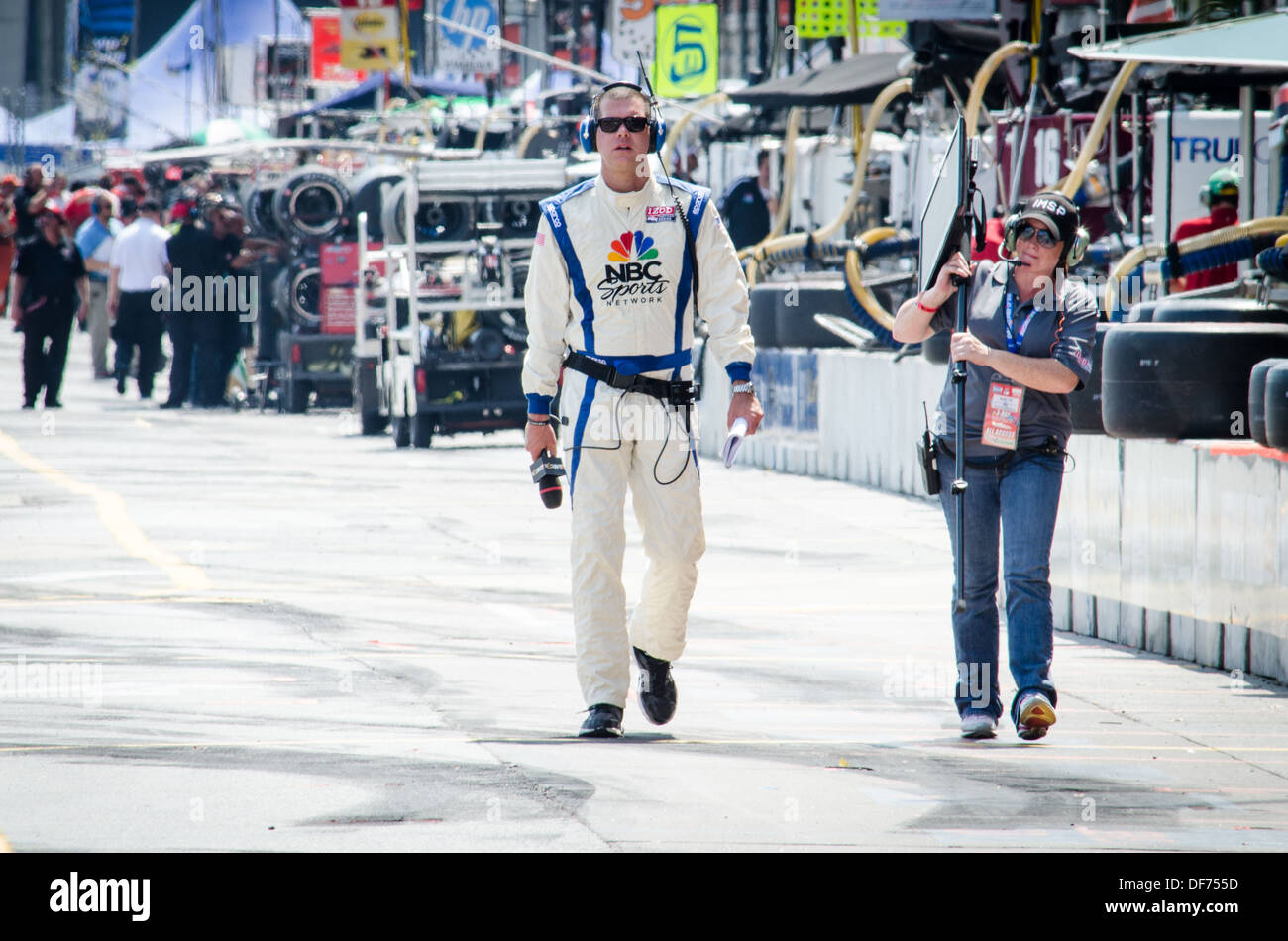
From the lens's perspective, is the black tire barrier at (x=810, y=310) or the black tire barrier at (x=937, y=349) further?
the black tire barrier at (x=810, y=310)

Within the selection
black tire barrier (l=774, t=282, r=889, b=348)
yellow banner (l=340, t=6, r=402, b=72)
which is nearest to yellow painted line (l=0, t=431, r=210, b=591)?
black tire barrier (l=774, t=282, r=889, b=348)

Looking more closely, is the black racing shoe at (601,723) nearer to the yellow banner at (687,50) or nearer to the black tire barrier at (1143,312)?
the black tire barrier at (1143,312)

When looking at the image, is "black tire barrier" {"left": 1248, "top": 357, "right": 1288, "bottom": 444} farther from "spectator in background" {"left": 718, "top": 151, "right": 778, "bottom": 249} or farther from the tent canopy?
the tent canopy

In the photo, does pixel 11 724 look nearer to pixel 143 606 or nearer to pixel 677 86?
A: pixel 143 606

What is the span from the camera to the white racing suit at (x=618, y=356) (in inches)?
294

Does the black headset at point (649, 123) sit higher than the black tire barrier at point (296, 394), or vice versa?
the black headset at point (649, 123)

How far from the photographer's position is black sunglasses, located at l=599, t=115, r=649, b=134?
7.40 metres

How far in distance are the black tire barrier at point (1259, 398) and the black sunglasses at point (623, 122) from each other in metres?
3.13

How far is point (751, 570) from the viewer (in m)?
12.7

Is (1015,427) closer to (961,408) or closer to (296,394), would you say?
(961,408)

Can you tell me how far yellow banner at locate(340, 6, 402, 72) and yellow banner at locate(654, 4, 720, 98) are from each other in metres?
11.0

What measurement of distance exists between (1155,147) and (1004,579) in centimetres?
1088

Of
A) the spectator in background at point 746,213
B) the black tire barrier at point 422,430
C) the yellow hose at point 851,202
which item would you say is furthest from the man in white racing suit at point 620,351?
the spectator in background at point 746,213
